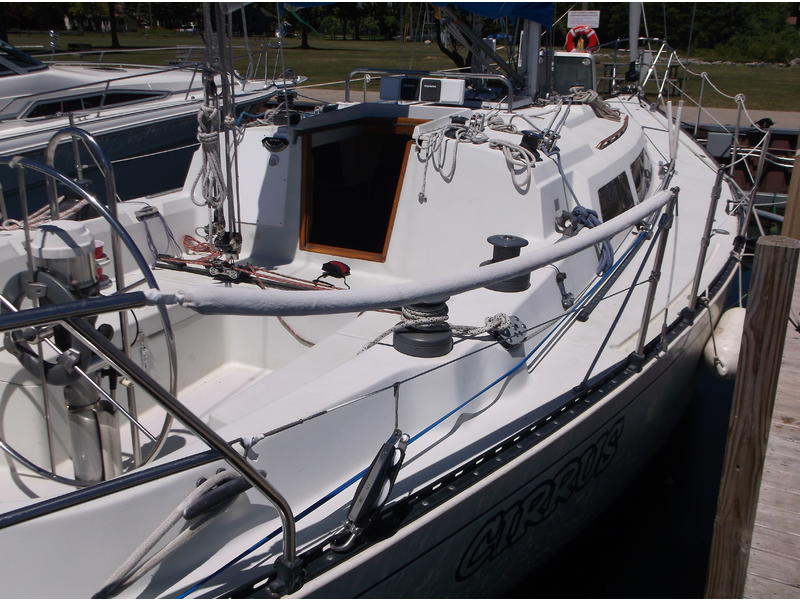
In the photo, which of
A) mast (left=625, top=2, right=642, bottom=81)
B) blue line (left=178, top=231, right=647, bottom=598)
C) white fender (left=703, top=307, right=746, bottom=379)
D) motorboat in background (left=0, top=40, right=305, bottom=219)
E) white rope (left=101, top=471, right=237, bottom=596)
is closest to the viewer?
white rope (left=101, top=471, right=237, bottom=596)

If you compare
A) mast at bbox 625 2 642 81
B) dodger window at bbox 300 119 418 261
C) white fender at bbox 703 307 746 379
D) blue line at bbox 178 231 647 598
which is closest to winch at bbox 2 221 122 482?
blue line at bbox 178 231 647 598

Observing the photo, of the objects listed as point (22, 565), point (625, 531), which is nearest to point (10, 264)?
point (22, 565)

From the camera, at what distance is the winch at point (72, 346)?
2258 millimetres

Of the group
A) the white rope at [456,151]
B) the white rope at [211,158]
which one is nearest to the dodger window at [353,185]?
the white rope at [456,151]

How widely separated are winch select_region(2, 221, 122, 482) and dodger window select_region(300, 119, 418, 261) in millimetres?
2044

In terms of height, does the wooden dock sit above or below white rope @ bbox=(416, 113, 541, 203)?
below

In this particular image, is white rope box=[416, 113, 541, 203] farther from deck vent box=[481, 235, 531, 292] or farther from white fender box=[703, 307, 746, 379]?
white fender box=[703, 307, 746, 379]

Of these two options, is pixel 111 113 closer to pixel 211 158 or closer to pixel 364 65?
pixel 211 158

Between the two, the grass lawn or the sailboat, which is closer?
the sailboat

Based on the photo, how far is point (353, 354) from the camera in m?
3.09

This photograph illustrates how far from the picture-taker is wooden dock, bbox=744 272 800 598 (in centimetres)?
237

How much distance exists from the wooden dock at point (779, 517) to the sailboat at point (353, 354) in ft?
2.27

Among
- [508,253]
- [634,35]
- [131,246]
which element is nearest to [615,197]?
[508,253]

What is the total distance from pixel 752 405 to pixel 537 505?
38.3 inches
